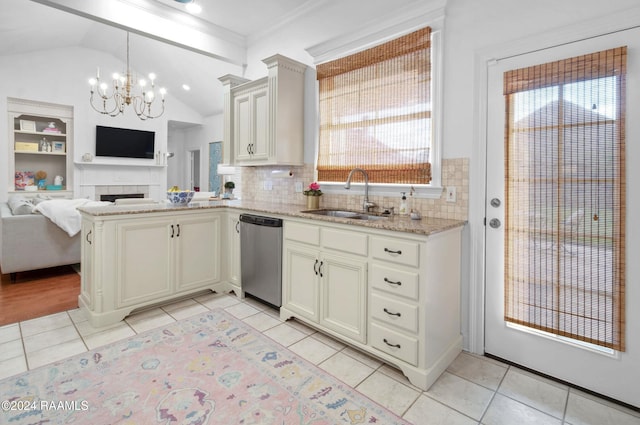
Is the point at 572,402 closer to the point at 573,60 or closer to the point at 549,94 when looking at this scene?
the point at 549,94

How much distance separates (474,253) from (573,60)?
1258 mm

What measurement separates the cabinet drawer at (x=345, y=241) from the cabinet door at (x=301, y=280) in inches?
6.3

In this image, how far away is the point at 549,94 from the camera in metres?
1.98

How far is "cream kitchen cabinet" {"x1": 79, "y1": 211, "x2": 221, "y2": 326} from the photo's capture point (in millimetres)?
2650

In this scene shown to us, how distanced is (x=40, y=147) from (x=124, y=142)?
1.48 metres

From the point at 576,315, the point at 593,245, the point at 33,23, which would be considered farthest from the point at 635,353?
the point at 33,23

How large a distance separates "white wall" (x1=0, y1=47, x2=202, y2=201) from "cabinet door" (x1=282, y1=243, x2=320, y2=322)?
20.8 ft

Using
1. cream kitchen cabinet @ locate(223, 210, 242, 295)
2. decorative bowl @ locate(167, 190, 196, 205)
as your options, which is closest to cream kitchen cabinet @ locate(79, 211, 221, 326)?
cream kitchen cabinet @ locate(223, 210, 242, 295)

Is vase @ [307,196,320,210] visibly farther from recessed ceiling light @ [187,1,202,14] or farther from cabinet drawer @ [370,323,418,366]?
recessed ceiling light @ [187,1,202,14]

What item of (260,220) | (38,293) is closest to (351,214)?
(260,220)

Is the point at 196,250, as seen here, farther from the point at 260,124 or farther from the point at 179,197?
the point at 260,124

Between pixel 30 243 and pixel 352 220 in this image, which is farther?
pixel 30 243

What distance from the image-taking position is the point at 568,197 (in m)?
1.93

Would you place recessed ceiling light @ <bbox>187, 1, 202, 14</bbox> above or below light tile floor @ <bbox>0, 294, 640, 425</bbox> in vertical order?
above
